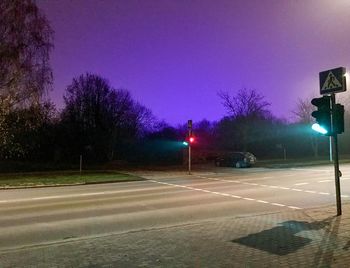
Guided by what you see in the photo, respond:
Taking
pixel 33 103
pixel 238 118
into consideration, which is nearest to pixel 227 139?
pixel 238 118

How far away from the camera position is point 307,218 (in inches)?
430

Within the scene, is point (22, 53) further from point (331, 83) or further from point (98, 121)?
point (98, 121)

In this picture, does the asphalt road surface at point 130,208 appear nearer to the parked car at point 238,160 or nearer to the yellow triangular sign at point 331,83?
the yellow triangular sign at point 331,83

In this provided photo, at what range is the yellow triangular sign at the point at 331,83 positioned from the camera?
11.0 m

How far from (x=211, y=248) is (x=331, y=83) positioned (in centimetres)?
544

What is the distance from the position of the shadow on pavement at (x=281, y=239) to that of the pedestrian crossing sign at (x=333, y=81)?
313cm

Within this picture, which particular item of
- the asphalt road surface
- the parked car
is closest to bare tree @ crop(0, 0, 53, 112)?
the asphalt road surface

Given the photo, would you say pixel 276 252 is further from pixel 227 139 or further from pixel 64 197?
pixel 227 139

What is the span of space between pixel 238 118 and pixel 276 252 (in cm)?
5254

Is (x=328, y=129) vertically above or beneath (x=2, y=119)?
beneath

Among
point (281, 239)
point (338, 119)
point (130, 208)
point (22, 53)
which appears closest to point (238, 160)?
point (22, 53)

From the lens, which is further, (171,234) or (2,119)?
(2,119)

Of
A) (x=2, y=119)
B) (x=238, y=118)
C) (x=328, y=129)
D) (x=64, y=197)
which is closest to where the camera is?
(x=328, y=129)

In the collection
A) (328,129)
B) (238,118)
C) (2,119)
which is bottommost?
(328,129)
